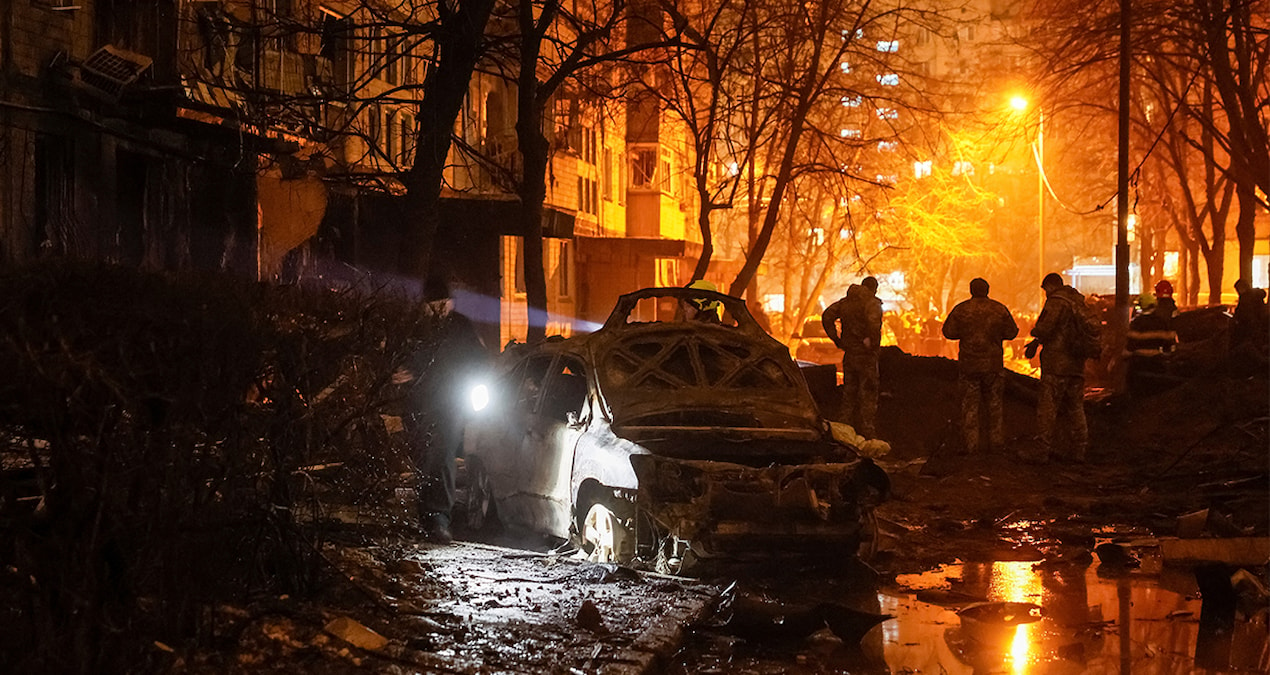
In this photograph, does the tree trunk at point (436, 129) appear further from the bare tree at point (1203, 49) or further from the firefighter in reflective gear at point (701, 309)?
the bare tree at point (1203, 49)

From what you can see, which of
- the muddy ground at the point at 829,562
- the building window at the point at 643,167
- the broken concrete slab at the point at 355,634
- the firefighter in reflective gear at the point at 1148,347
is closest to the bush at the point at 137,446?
the muddy ground at the point at 829,562

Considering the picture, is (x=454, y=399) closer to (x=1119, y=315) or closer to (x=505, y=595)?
(x=505, y=595)

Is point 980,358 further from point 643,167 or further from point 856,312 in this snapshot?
point 643,167

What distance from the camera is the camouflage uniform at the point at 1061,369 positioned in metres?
14.8

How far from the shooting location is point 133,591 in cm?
497

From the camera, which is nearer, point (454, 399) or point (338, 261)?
point (454, 399)

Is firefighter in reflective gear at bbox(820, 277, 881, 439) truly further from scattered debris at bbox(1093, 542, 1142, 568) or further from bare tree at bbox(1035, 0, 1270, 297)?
scattered debris at bbox(1093, 542, 1142, 568)

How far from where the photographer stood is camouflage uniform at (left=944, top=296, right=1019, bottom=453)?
49.2 feet

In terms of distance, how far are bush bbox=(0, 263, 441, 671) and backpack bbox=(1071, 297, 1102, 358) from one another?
10821mm

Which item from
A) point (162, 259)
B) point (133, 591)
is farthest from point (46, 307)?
point (162, 259)

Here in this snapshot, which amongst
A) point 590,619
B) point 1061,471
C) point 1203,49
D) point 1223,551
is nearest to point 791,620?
point 590,619

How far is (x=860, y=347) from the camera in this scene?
16.0 m

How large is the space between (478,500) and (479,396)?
0.90m

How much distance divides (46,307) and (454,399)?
6.12 m
